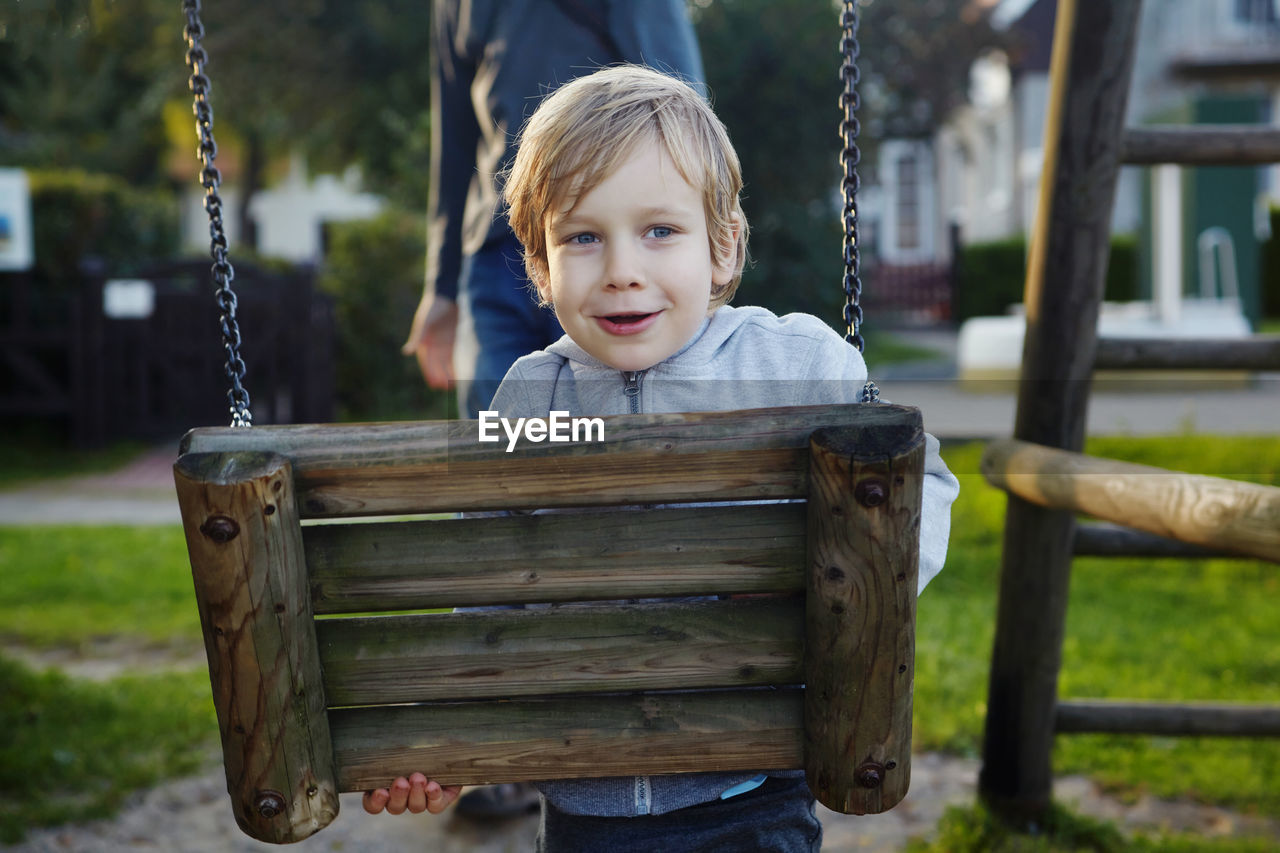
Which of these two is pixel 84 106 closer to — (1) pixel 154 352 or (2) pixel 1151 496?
(1) pixel 154 352

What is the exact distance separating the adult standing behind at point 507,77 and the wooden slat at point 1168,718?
169 centimetres

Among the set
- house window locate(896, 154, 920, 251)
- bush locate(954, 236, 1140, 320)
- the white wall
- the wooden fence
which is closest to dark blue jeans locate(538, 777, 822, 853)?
the wooden fence

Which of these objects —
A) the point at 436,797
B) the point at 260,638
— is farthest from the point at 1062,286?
the point at 260,638

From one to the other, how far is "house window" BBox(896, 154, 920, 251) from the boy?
2329cm

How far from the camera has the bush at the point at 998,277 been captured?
1705cm

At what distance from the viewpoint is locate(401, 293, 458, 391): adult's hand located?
233cm

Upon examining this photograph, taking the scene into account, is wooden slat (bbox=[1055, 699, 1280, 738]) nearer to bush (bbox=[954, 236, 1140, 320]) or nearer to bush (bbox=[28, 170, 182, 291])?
bush (bbox=[28, 170, 182, 291])

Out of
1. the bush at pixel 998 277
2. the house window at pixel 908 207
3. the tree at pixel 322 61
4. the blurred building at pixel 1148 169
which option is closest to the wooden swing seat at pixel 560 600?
the blurred building at pixel 1148 169

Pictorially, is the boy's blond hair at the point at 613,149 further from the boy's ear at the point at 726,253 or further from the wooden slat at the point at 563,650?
the wooden slat at the point at 563,650

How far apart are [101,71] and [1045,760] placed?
78.4ft

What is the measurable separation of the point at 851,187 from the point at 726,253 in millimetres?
169

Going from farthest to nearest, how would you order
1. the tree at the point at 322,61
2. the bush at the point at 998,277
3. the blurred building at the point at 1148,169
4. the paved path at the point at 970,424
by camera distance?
1. the bush at the point at 998,277
2. the tree at the point at 322,61
3. the blurred building at the point at 1148,169
4. the paved path at the point at 970,424

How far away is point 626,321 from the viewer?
1.41 m

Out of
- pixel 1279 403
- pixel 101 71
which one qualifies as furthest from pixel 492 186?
pixel 101 71
